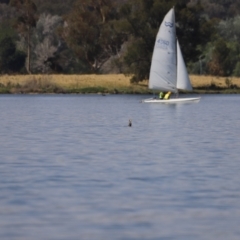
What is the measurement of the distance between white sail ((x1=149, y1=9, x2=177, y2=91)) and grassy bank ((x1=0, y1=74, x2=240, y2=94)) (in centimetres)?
1788

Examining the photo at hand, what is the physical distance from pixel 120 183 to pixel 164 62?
52.3 metres

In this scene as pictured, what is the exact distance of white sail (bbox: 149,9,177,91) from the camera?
73562mm

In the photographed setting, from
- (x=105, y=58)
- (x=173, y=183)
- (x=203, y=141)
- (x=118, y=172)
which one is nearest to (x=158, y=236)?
(x=173, y=183)

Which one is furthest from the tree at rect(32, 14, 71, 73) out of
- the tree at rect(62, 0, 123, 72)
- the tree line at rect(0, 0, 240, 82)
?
the tree at rect(62, 0, 123, 72)

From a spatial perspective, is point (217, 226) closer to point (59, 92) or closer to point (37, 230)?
point (37, 230)

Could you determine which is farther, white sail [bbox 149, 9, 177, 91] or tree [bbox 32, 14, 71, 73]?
tree [bbox 32, 14, 71, 73]

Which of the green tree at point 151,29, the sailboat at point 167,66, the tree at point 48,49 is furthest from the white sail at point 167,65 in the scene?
the tree at point 48,49

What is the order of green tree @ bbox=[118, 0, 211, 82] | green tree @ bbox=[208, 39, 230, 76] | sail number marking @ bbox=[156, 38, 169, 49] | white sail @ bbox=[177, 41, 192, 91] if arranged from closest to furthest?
1. white sail @ bbox=[177, 41, 192, 91]
2. sail number marking @ bbox=[156, 38, 169, 49]
3. green tree @ bbox=[118, 0, 211, 82]
4. green tree @ bbox=[208, 39, 230, 76]

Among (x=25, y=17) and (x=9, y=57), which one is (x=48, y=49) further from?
(x=25, y=17)

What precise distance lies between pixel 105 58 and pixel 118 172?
89459mm

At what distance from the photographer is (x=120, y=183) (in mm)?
21984

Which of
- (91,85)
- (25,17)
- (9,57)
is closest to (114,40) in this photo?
(25,17)

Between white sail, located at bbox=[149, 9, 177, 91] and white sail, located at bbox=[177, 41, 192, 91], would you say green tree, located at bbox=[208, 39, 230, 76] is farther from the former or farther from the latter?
white sail, located at bbox=[177, 41, 192, 91]

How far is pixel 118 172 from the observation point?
2420 cm
